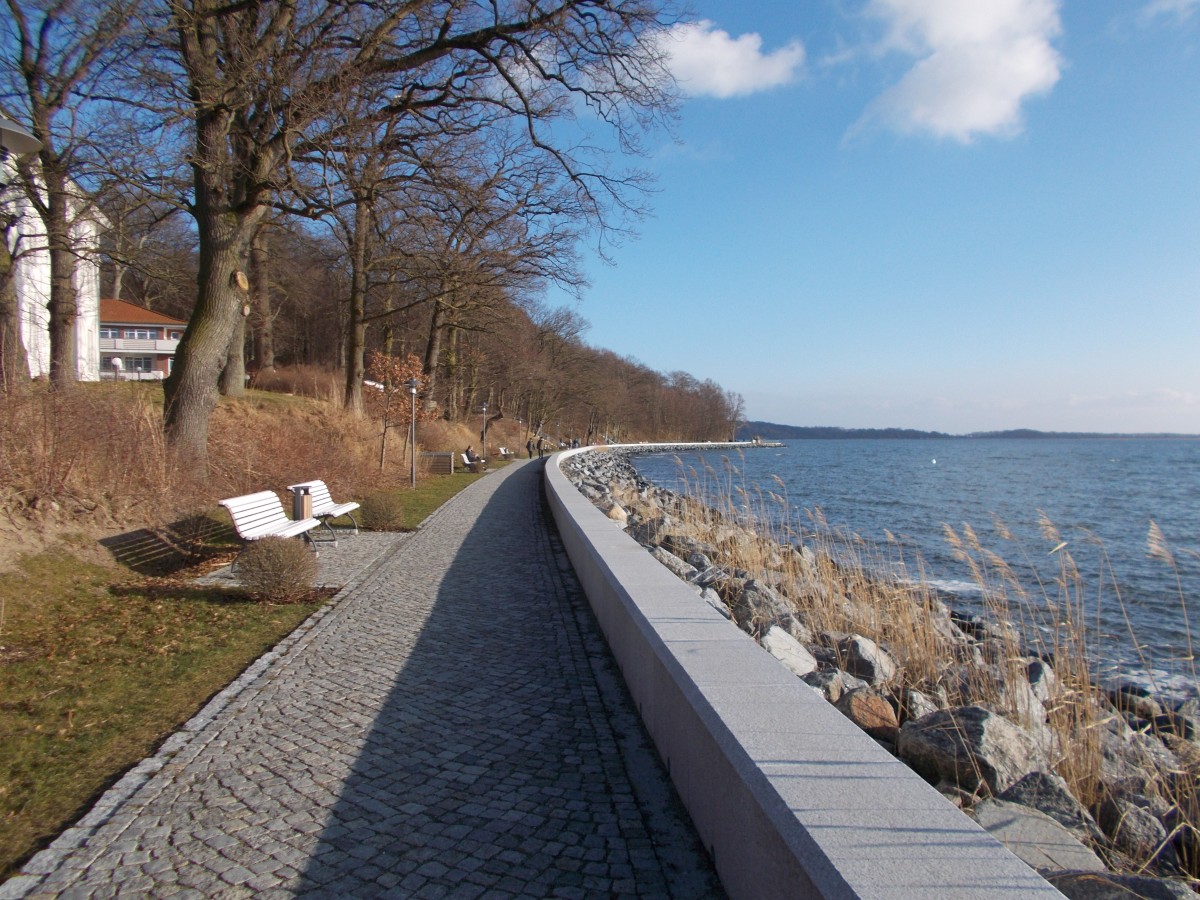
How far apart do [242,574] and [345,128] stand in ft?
23.3

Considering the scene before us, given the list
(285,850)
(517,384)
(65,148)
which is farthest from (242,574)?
(517,384)

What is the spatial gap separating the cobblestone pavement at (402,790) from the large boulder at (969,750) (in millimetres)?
1057

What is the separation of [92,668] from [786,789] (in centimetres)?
483

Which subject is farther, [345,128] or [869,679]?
[345,128]

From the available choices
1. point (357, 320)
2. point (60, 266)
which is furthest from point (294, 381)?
point (60, 266)

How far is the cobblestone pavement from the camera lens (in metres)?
3.01

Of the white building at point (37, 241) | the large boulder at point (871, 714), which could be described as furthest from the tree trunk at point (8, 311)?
the large boulder at point (871, 714)

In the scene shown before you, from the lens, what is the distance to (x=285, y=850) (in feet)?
10.5

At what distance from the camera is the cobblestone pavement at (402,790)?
119 inches

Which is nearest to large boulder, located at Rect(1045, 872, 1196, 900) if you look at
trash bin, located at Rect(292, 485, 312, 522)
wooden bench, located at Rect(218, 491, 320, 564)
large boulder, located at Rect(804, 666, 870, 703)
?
large boulder, located at Rect(804, 666, 870, 703)

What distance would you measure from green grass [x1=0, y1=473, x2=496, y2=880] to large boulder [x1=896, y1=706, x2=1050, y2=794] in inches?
137

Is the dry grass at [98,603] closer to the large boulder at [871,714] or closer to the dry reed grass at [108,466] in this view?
the dry reed grass at [108,466]

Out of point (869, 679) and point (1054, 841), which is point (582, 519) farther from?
point (1054, 841)

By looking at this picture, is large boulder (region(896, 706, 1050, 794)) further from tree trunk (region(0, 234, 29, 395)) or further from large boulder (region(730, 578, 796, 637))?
tree trunk (region(0, 234, 29, 395))
